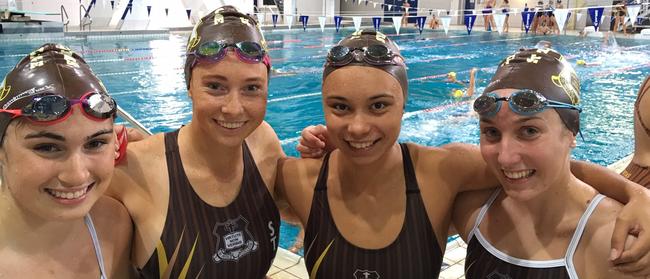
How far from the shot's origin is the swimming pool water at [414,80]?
8555 millimetres

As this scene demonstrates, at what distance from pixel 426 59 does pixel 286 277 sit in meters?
13.4

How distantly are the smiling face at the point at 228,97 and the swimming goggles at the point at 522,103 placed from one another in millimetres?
876

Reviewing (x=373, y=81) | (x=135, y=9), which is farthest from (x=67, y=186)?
(x=135, y=9)

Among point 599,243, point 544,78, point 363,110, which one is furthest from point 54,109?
point 599,243

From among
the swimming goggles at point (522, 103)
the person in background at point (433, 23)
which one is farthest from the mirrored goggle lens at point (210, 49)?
the person in background at point (433, 23)

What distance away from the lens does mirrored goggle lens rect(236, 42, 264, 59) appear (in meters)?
2.12

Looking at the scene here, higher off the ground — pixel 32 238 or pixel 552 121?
pixel 552 121

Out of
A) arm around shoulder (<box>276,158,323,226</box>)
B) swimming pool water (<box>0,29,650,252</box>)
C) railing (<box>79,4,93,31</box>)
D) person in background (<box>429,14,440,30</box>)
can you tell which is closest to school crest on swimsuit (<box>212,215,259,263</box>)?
arm around shoulder (<box>276,158,323,226</box>)

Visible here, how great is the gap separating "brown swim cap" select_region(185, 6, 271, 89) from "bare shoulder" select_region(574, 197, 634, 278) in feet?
4.65

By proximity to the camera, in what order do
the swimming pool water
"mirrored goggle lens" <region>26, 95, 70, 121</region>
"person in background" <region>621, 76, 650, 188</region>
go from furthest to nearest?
the swimming pool water, "person in background" <region>621, 76, 650, 188</region>, "mirrored goggle lens" <region>26, 95, 70, 121</region>

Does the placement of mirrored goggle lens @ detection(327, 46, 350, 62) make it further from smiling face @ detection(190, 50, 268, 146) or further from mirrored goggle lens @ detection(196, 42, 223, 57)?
mirrored goggle lens @ detection(196, 42, 223, 57)

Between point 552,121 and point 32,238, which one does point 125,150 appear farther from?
point 552,121

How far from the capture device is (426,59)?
52.3ft

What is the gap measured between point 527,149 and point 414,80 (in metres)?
10.9
